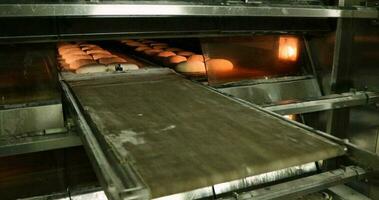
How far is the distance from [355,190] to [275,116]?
1879mm

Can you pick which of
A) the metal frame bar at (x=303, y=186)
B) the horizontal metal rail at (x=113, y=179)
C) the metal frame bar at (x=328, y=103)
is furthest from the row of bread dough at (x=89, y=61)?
the metal frame bar at (x=303, y=186)

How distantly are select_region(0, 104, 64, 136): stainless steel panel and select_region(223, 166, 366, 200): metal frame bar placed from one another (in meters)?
1.08

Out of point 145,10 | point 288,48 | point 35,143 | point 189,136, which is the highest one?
point 145,10

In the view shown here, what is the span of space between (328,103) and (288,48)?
1.85 ft

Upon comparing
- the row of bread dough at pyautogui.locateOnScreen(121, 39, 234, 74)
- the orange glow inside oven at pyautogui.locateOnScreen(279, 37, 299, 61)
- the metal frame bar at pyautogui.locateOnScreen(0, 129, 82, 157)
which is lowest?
the metal frame bar at pyautogui.locateOnScreen(0, 129, 82, 157)

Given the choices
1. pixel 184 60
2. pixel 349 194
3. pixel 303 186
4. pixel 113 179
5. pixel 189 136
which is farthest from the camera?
pixel 349 194

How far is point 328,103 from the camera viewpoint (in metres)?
2.22

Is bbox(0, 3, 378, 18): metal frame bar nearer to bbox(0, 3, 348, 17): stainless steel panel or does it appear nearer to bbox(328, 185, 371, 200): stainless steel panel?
bbox(0, 3, 348, 17): stainless steel panel

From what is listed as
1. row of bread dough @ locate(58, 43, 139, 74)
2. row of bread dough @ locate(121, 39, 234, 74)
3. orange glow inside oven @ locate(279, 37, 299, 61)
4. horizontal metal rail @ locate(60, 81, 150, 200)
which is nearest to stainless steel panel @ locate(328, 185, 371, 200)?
orange glow inside oven @ locate(279, 37, 299, 61)

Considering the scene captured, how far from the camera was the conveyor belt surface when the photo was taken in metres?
0.94

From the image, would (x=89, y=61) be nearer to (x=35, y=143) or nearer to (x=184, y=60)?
(x=184, y=60)

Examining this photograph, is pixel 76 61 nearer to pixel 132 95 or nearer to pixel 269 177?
pixel 132 95

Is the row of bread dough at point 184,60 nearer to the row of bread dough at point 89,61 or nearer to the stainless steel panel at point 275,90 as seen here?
the stainless steel panel at point 275,90

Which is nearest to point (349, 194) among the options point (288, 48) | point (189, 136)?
point (288, 48)
